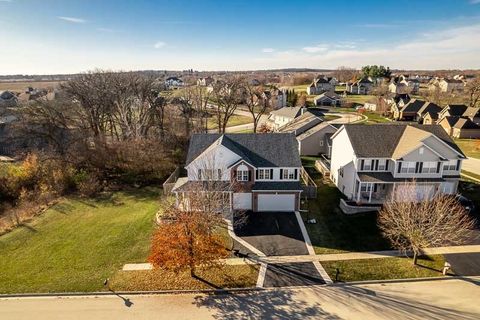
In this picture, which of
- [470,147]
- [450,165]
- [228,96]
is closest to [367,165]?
[450,165]

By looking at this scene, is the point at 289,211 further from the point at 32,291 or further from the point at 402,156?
the point at 32,291

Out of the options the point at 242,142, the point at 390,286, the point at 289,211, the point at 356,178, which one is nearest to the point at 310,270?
the point at 390,286

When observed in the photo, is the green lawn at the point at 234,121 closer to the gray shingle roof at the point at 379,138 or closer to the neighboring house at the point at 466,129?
the gray shingle roof at the point at 379,138

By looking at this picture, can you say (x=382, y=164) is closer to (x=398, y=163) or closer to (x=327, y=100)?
(x=398, y=163)

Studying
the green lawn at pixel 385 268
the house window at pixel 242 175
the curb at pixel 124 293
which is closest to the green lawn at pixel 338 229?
the green lawn at pixel 385 268

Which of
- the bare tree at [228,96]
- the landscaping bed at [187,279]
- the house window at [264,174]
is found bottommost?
the landscaping bed at [187,279]
